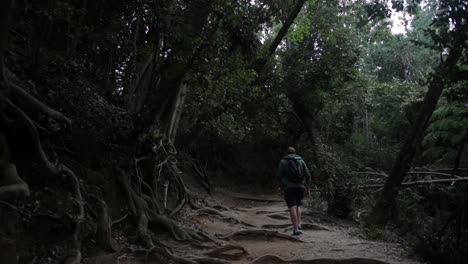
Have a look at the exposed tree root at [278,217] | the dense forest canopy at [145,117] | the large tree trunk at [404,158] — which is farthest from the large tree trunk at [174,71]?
the exposed tree root at [278,217]

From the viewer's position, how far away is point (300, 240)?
9078 millimetres

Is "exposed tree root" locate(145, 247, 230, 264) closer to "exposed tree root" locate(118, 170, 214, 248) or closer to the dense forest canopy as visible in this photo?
the dense forest canopy

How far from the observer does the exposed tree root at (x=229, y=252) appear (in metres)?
7.41

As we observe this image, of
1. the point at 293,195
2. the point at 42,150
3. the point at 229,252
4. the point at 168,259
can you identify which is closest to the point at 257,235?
the point at 293,195

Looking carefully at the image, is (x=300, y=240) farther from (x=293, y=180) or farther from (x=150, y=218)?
(x=150, y=218)

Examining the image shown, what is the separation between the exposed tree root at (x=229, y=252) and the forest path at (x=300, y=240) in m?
0.07

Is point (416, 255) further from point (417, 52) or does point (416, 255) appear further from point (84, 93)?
point (417, 52)

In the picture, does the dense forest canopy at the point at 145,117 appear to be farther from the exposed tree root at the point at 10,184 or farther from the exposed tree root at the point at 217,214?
the exposed tree root at the point at 217,214

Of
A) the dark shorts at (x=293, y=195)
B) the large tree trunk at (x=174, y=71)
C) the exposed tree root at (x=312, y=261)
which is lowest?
the exposed tree root at (x=312, y=261)

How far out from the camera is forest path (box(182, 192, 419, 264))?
7.54 meters

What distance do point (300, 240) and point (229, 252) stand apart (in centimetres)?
202

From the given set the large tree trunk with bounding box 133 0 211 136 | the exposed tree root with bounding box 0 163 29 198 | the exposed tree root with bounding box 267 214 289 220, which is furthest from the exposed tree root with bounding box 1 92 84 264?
the exposed tree root with bounding box 267 214 289 220

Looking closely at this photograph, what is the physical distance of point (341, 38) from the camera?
17094 mm

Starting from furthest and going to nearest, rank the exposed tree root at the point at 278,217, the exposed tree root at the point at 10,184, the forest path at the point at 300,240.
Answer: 1. the exposed tree root at the point at 278,217
2. the forest path at the point at 300,240
3. the exposed tree root at the point at 10,184
